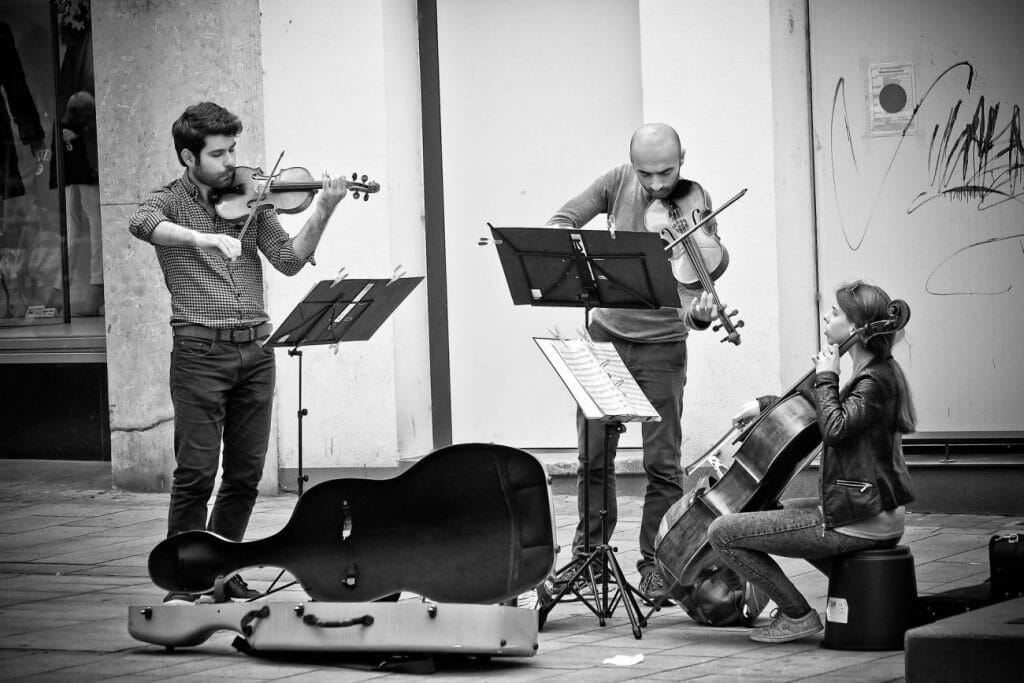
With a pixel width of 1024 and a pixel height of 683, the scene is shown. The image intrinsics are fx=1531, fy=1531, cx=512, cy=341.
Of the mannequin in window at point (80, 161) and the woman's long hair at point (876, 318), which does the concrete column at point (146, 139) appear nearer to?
the mannequin in window at point (80, 161)

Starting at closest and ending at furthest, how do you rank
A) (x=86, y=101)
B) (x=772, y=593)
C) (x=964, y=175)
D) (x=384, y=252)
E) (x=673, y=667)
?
(x=673, y=667), (x=772, y=593), (x=964, y=175), (x=384, y=252), (x=86, y=101)

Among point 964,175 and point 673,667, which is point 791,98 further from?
point 673,667

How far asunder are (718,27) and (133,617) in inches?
179

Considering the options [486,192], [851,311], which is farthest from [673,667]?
[486,192]

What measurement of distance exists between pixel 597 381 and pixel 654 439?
0.85m

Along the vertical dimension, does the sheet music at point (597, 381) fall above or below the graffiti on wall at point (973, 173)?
below

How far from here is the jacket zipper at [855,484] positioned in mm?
5277

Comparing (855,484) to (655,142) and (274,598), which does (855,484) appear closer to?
(655,142)

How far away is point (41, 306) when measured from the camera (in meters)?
10.4

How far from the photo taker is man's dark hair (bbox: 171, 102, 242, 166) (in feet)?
20.3

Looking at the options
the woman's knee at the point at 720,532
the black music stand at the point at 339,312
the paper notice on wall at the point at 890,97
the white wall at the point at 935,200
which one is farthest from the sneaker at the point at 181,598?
the paper notice on wall at the point at 890,97

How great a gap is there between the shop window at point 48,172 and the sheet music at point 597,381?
527cm

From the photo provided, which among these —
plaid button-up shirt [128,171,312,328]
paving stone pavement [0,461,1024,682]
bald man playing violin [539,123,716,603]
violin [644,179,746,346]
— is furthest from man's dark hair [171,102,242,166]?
paving stone pavement [0,461,1024,682]

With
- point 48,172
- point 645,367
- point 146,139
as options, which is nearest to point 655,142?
point 645,367
